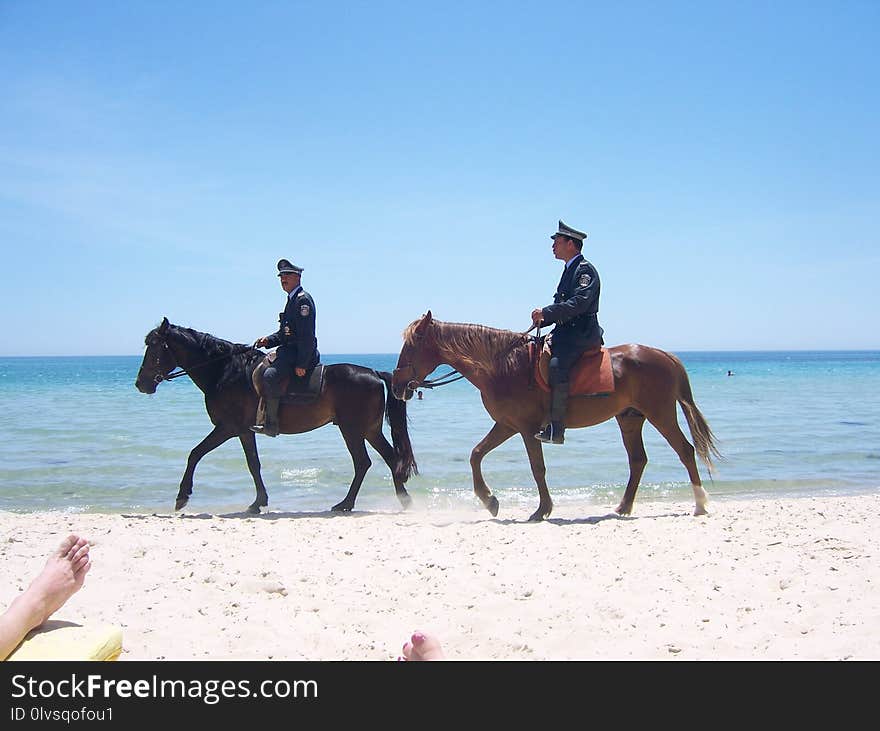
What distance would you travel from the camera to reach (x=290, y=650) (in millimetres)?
4176

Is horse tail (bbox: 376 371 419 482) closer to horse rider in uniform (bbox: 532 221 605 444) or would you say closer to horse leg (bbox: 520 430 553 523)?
horse leg (bbox: 520 430 553 523)

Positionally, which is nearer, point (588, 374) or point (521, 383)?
point (588, 374)

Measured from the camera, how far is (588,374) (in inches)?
306

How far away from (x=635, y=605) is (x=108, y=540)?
4.26 meters

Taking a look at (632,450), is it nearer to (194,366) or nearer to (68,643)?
(194,366)

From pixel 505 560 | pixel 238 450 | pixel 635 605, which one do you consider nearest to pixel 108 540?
pixel 505 560

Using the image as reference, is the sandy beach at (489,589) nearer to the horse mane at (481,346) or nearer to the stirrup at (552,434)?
the stirrup at (552,434)

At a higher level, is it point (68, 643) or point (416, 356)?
point (416, 356)

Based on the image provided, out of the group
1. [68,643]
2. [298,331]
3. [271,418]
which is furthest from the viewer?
[271,418]

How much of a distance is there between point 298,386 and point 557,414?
3.11 m

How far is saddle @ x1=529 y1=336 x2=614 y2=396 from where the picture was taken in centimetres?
776

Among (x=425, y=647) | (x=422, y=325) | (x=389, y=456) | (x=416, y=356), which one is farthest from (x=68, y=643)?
(x=389, y=456)

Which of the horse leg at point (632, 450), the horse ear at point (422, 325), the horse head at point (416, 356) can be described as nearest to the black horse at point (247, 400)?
the horse head at point (416, 356)
